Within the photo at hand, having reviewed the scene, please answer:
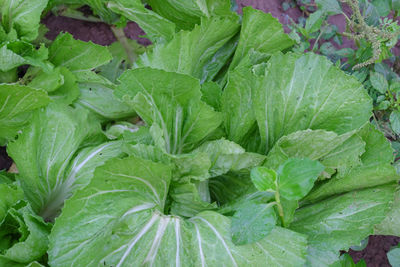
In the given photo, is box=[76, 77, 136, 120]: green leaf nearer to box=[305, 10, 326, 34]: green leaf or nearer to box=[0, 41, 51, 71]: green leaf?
box=[0, 41, 51, 71]: green leaf

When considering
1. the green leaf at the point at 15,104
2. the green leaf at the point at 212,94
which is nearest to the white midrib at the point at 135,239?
the green leaf at the point at 212,94

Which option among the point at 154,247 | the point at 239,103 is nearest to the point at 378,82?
the point at 239,103

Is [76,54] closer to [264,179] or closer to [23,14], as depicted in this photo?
[23,14]

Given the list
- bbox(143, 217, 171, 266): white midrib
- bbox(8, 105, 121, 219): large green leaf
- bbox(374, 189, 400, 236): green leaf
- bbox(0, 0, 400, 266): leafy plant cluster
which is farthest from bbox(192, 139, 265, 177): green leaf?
bbox(374, 189, 400, 236): green leaf

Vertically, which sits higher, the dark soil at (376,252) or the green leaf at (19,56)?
the green leaf at (19,56)

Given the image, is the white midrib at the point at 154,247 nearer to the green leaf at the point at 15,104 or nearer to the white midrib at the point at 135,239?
the white midrib at the point at 135,239

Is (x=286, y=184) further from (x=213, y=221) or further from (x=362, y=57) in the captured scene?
(x=362, y=57)
